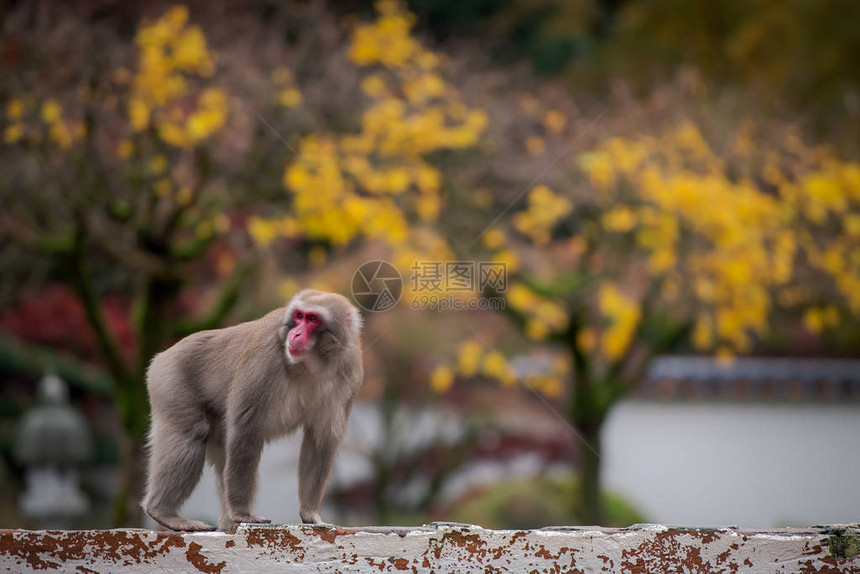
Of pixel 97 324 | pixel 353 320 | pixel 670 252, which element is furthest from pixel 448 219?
pixel 353 320

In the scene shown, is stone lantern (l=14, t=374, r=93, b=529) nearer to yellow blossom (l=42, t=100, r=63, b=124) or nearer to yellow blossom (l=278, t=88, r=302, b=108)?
yellow blossom (l=42, t=100, r=63, b=124)

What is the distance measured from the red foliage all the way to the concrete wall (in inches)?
430

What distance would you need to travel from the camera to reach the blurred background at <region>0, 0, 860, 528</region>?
7.47 m

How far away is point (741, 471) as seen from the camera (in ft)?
42.8

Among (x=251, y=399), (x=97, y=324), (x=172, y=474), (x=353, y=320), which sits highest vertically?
(x=97, y=324)

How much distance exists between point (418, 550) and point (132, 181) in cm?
577

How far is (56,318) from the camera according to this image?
521 inches

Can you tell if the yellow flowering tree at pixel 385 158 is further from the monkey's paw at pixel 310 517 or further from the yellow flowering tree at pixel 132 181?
the monkey's paw at pixel 310 517

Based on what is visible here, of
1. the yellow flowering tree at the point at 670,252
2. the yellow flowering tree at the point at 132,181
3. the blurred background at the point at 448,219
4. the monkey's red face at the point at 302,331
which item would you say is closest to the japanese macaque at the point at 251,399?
the monkey's red face at the point at 302,331

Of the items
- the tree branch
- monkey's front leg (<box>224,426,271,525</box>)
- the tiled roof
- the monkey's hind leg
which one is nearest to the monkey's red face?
monkey's front leg (<box>224,426,271,525</box>)

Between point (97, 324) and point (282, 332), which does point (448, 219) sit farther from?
point (282, 332)

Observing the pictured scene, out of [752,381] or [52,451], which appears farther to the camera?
[752,381]

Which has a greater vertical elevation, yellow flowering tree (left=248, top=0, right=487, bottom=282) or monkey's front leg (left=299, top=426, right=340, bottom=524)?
yellow flowering tree (left=248, top=0, right=487, bottom=282)

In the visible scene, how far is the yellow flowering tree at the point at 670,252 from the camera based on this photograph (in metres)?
8.09
